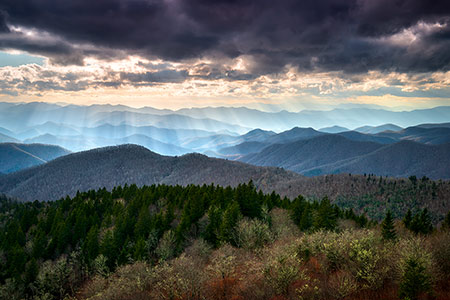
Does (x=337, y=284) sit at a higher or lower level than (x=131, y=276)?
higher

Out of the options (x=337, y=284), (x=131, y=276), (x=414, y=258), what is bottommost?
(x=131, y=276)

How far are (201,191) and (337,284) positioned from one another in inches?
3516

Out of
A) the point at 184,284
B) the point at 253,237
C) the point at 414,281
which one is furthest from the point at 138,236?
the point at 414,281

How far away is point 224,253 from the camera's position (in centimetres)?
5653

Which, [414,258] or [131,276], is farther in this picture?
[131,276]

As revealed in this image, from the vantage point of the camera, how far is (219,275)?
44.2 metres

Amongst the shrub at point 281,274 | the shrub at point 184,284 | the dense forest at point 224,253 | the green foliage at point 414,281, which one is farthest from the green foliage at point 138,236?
the green foliage at point 414,281

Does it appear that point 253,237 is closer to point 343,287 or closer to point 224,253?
point 224,253

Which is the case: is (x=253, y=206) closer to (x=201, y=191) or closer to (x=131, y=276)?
(x=201, y=191)

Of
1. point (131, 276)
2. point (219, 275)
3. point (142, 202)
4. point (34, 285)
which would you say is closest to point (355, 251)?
point (219, 275)

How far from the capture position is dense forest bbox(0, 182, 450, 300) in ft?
109

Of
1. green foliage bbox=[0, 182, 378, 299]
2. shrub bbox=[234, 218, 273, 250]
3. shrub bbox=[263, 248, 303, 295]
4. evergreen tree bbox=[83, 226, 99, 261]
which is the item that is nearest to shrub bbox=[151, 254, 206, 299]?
shrub bbox=[263, 248, 303, 295]

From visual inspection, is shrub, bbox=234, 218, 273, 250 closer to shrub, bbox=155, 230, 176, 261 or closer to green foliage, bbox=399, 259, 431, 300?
shrub, bbox=155, 230, 176, 261

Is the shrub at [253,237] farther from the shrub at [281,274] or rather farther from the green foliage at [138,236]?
the shrub at [281,274]
